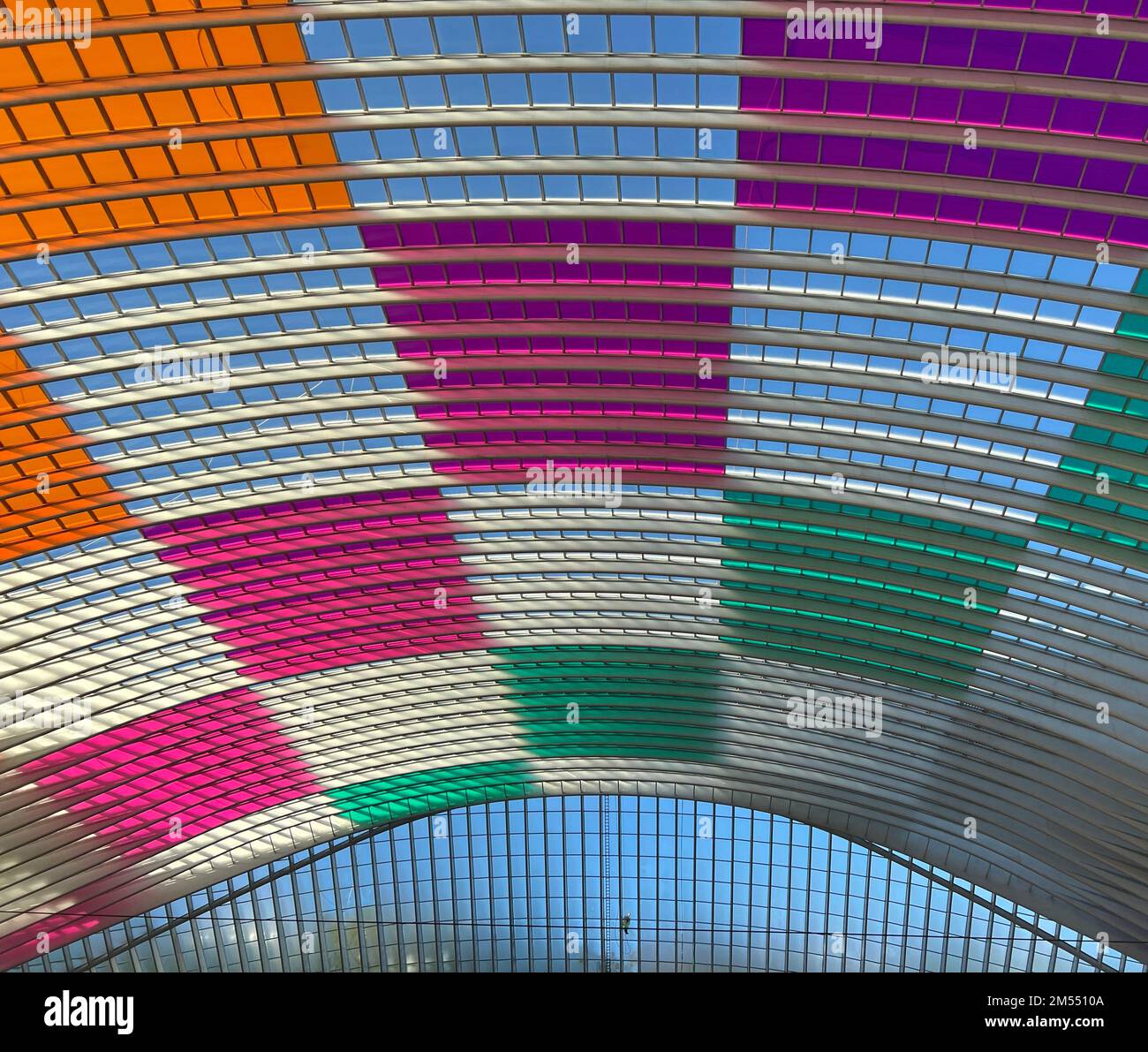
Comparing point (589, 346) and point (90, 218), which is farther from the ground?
point (589, 346)

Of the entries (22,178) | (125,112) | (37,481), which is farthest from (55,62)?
(37,481)

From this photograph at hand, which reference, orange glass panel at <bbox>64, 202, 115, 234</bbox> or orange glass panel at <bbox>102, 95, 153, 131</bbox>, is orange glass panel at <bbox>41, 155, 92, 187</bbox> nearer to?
orange glass panel at <bbox>64, 202, 115, 234</bbox>

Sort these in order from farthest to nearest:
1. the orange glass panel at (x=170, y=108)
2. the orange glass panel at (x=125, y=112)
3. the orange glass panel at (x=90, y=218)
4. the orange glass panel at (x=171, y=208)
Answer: the orange glass panel at (x=171, y=208)
the orange glass panel at (x=90, y=218)
the orange glass panel at (x=170, y=108)
the orange glass panel at (x=125, y=112)

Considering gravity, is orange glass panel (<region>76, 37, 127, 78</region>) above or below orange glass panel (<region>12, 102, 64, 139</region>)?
below

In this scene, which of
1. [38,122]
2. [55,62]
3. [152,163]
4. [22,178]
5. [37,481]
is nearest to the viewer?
[55,62]

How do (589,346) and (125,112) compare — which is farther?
(589,346)

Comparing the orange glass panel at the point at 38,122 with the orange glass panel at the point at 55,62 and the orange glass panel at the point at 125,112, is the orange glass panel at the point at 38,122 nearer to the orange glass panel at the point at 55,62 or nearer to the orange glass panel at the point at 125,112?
the orange glass panel at the point at 55,62

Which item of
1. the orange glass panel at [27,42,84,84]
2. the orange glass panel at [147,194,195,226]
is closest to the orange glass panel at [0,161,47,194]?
the orange glass panel at [147,194,195,226]

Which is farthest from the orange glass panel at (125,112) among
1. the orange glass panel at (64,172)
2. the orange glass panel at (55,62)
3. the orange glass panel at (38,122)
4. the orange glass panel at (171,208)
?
the orange glass panel at (171,208)

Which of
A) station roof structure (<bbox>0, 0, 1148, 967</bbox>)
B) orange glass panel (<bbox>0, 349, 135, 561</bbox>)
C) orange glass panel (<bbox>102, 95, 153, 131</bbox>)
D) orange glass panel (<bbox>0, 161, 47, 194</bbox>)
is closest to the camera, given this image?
station roof structure (<bbox>0, 0, 1148, 967</bbox>)

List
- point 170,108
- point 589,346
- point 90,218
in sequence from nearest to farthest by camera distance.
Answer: point 170,108 → point 90,218 → point 589,346

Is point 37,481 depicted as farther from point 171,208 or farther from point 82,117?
point 82,117

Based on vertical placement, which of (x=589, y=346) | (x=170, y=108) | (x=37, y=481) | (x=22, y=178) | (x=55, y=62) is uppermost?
(x=589, y=346)
